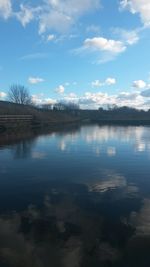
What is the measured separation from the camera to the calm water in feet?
29.1

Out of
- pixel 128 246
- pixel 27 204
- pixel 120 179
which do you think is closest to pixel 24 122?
pixel 120 179

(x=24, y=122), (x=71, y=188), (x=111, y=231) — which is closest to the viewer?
(x=111, y=231)

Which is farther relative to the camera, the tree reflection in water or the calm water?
the calm water

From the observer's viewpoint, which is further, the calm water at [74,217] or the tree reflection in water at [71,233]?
the calm water at [74,217]

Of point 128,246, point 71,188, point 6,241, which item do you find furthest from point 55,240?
point 71,188

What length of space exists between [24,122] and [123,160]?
4364 cm

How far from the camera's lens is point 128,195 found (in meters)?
14.7

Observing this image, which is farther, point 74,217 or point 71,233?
point 74,217

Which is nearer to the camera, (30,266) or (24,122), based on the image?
(30,266)

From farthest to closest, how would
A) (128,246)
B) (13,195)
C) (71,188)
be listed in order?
(71,188) < (13,195) < (128,246)

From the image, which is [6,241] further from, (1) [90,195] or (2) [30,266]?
(1) [90,195]

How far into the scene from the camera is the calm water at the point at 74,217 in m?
8.88

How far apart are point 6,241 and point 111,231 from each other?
3318 mm

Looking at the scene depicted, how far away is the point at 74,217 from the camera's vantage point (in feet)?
38.4
